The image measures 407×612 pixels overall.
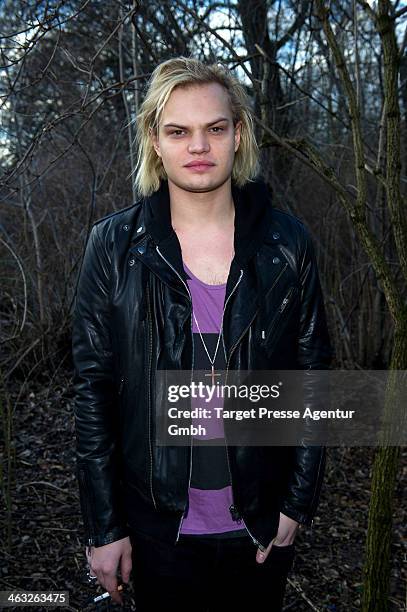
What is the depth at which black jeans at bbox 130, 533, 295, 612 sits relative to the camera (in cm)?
175

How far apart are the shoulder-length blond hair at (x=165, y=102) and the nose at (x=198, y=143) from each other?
0.51 ft

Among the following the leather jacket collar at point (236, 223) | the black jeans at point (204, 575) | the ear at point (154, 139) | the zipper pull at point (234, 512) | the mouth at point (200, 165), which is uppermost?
the ear at point (154, 139)

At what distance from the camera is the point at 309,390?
187 centimetres

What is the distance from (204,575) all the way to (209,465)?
0.33 m

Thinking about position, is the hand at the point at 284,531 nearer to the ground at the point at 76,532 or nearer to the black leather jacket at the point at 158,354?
the black leather jacket at the point at 158,354

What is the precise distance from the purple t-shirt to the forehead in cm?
48

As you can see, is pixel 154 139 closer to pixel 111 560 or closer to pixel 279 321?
pixel 279 321

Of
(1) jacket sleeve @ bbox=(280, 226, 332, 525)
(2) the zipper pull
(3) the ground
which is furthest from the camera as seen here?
(3) the ground

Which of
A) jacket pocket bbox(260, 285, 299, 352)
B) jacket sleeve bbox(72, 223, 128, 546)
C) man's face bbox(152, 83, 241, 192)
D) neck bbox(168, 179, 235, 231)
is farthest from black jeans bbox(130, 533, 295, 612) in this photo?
man's face bbox(152, 83, 241, 192)

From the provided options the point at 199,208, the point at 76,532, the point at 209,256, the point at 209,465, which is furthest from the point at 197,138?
the point at 76,532

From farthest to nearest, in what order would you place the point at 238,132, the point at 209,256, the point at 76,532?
the point at 76,532, the point at 238,132, the point at 209,256

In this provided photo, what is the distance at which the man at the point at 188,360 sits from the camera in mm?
1746

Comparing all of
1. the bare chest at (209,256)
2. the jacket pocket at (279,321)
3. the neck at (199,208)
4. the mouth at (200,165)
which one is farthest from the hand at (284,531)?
the mouth at (200,165)

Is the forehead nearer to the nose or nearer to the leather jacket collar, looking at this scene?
the nose
